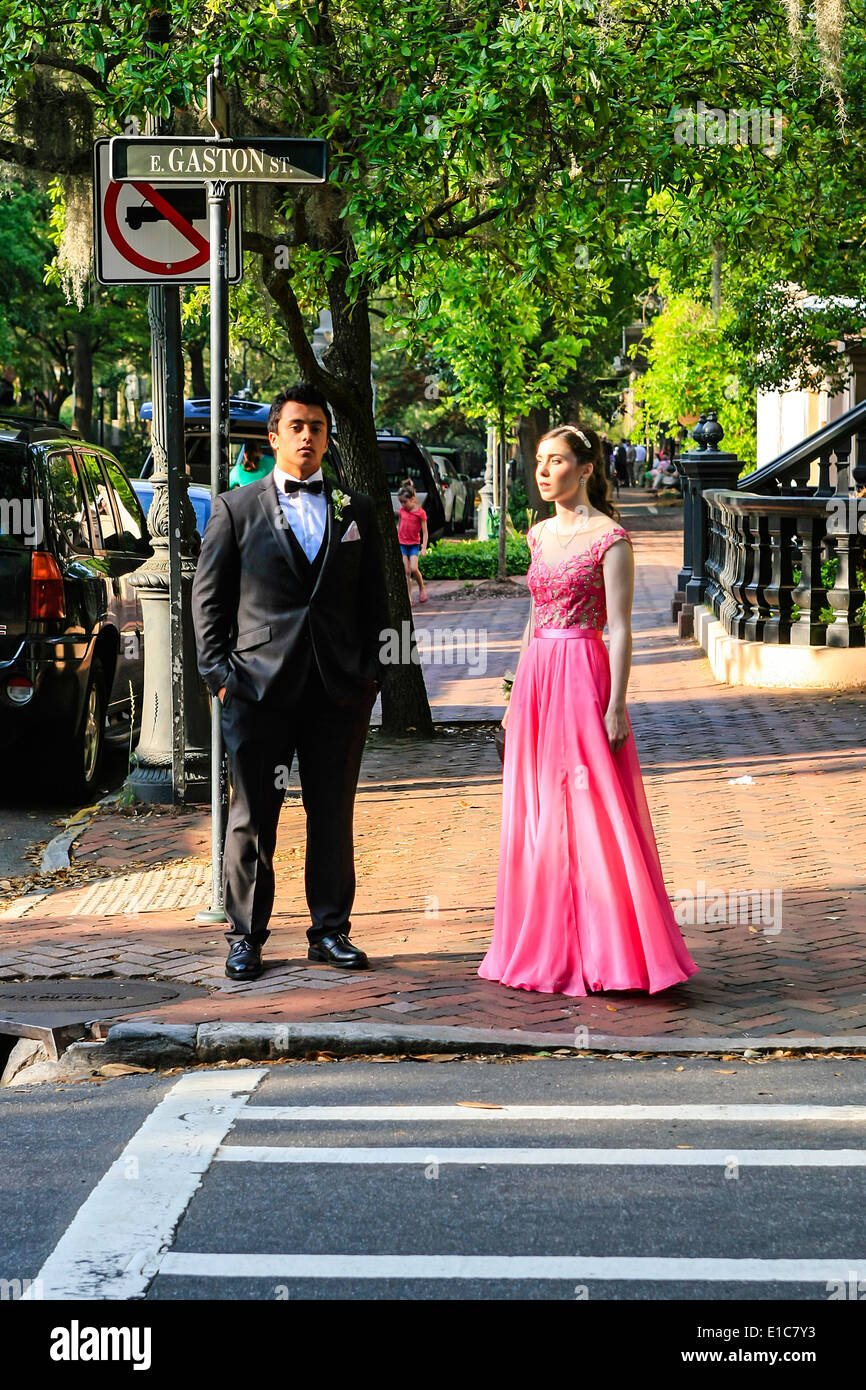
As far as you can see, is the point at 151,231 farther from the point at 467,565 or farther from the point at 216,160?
the point at 467,565

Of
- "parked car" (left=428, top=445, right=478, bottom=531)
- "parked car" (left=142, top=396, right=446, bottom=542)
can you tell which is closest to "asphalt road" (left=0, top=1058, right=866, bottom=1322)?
"parked car" (left=142, top=396, right=446, bottom=542)

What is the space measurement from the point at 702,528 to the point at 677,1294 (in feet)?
48.5

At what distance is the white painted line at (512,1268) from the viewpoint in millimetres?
3650

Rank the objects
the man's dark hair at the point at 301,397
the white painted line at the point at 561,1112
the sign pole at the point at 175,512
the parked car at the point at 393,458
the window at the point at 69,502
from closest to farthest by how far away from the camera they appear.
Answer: the white painted line at the point at 561,1112 < the man's dark hair at the point at 301,397 < the sign pole at the point at 175,512 < the window at the point at 69,502 < the parked car at the point at 393,458

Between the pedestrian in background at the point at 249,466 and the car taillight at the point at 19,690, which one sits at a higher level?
the pedestrian in background at the point at 249,466

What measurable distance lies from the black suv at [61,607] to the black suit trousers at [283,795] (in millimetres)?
3988

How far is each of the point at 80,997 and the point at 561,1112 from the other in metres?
1.96

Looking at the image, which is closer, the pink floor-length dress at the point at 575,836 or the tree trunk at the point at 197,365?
the pink floor-length dress at the point at 575,836

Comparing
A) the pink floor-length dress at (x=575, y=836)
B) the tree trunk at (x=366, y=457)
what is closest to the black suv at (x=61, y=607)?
the tree trunk at (x=366, y=457)

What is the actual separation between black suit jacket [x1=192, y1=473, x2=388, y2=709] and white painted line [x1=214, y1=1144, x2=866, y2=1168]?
6.50ft

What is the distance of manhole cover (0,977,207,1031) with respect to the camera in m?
5.82

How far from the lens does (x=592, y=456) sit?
20.4 feet

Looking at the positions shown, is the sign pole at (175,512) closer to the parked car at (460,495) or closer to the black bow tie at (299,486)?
the black bow tie at (299,486)

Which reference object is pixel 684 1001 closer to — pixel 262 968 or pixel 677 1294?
pixel 262 968
